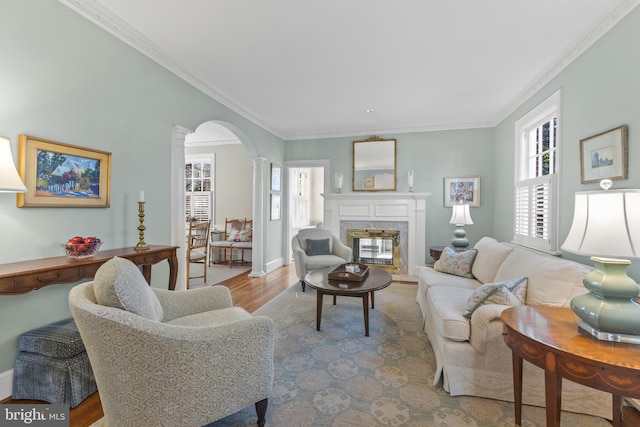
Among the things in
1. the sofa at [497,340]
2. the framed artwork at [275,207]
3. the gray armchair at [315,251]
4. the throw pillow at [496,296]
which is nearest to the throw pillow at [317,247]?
the gray armchair at [315,251]

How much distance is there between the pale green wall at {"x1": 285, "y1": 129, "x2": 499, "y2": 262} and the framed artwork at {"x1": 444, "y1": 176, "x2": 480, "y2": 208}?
7 centimetres

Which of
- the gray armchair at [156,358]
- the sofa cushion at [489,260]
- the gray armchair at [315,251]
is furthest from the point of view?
the gray armchair at [315,251]

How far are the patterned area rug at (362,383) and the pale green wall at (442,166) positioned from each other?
2517 mm

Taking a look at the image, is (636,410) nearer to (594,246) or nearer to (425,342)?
(425,342)

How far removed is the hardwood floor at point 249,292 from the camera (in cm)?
173

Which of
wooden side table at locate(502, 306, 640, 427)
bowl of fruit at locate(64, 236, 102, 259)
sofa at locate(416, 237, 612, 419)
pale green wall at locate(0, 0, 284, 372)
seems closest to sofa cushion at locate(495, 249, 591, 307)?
sofa at locate(416, 237, 612, 419)

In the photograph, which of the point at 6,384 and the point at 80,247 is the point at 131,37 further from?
the point at 6,384

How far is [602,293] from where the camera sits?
1.30 m

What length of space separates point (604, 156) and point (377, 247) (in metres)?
3.67

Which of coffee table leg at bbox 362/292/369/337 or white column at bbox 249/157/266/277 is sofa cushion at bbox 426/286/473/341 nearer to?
coffee table leg at bbox 362/292/369/337

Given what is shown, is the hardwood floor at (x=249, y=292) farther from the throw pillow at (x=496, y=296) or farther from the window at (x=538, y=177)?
the window at (x=538, y=177)

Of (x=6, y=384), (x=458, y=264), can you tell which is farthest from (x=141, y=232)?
(x=458, y=264)

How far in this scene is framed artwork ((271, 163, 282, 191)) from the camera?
549 centimetres

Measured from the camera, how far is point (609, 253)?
1.18 metres
